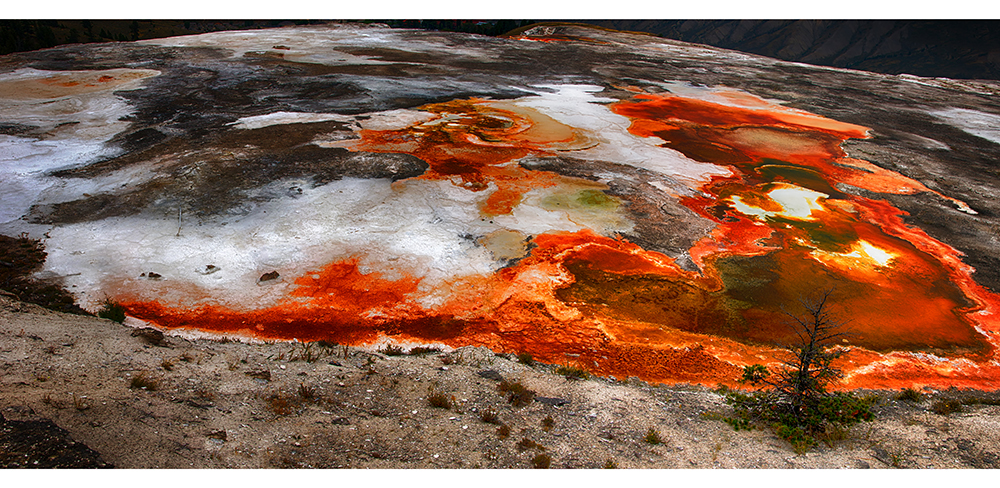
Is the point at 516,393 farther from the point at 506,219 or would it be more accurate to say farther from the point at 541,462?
the point at 506,219

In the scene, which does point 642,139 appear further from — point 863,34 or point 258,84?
point 863,34

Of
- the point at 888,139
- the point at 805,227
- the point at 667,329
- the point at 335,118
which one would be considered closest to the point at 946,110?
the point at 888,139

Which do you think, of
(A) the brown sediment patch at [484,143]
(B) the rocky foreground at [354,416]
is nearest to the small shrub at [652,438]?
(B) the rocky foreground at [354,416]

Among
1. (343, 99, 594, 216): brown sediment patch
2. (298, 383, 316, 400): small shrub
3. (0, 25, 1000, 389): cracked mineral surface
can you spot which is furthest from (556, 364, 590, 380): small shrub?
(343, 99, 594, 216): brown sediment patch

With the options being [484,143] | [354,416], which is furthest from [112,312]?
[484,143]

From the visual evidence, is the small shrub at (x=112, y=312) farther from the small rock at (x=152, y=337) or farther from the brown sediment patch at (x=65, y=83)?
the brown sediment patch at (x=65, y=83)
